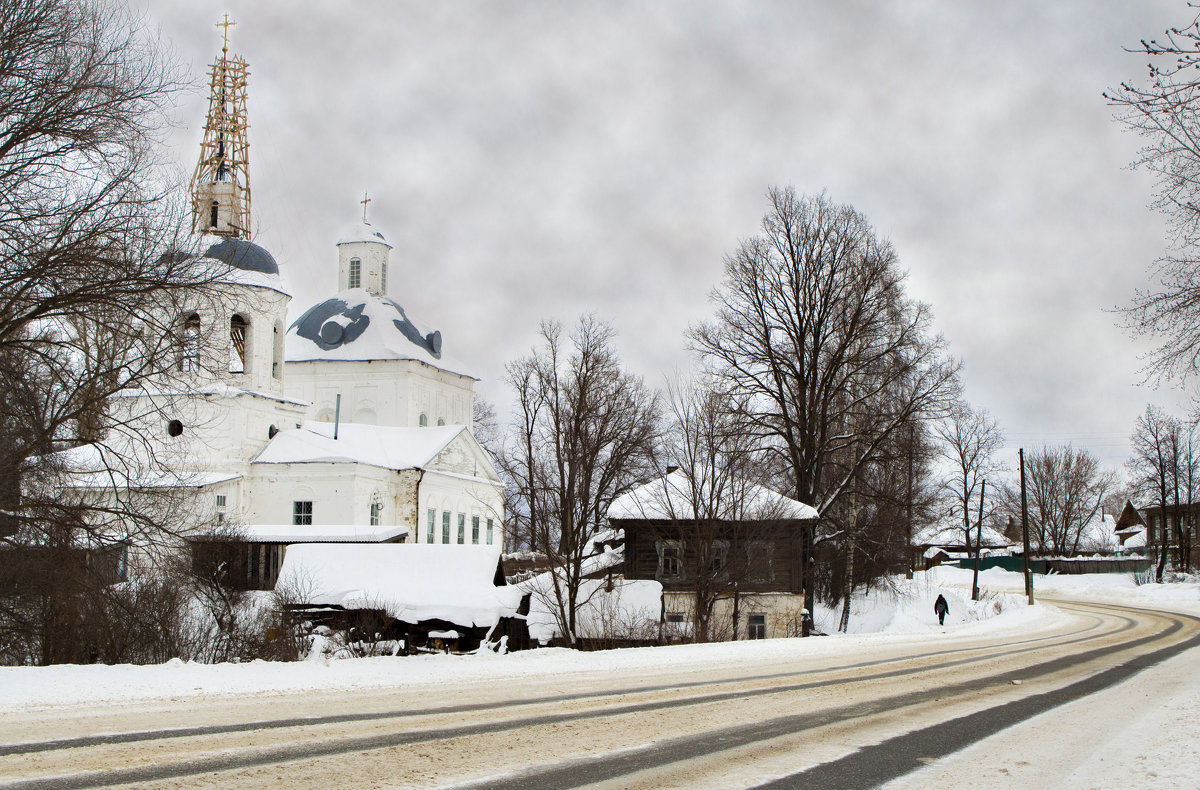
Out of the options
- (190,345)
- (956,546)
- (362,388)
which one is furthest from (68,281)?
(956,546)

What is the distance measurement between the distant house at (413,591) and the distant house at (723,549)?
3987 millimetres

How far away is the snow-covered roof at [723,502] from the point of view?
995 inches

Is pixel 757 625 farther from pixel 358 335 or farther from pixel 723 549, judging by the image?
pixel 358 335

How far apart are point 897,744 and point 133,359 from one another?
12.4 meters

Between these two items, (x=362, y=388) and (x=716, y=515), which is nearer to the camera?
(x=716, y=515)

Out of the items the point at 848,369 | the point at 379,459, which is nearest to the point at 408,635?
the point at 848,369

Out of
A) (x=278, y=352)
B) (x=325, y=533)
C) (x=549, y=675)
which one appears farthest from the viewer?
(x=278, y=352)

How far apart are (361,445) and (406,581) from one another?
96.1 feet

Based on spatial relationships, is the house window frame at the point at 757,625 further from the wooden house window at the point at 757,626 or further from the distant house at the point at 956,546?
the distant house at the point at 956,546

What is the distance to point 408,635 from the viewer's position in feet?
75.5

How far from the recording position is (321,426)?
177 feet

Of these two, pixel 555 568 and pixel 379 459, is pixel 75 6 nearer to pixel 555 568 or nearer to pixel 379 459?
pixel 555 568

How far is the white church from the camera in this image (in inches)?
1857

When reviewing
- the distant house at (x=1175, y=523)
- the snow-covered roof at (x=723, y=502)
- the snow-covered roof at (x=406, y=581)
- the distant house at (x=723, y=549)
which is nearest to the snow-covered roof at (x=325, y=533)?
the distant house at (x=723, y=549)
